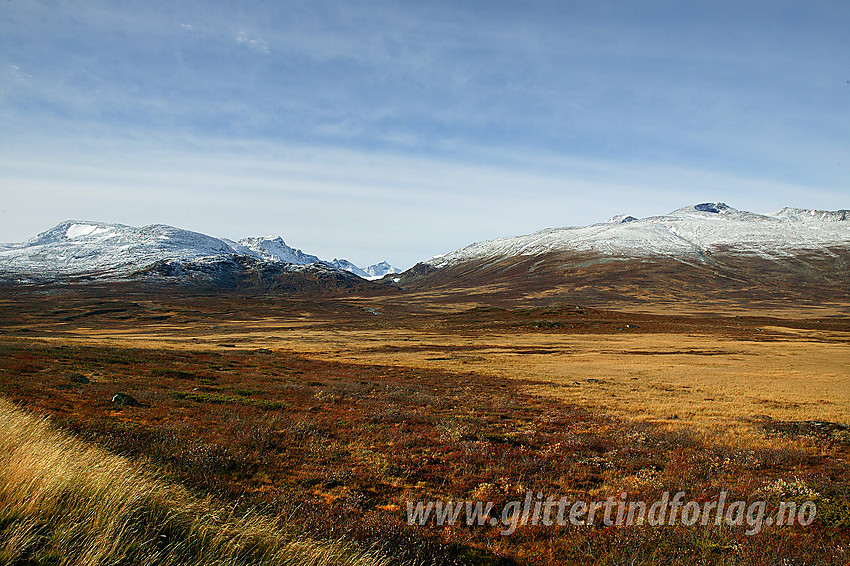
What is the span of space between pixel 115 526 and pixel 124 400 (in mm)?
14326

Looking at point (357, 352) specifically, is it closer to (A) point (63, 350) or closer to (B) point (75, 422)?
(A) point (63, 350)

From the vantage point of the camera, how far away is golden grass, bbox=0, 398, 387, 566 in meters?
4.43

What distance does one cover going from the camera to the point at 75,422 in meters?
11.9

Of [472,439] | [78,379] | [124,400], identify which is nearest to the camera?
[472,439]

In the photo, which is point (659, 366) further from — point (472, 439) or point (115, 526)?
point (115, 526)

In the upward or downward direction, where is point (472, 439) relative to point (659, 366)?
upward

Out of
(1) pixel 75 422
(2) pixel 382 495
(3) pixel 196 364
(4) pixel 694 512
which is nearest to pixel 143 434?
(1) pixel 75 422

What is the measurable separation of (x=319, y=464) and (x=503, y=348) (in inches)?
2191

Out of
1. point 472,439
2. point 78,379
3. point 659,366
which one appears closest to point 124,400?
point 78,379

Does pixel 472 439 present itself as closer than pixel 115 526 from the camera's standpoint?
No

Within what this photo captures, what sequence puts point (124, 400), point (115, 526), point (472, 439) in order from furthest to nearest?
point (124, 400) → point (472, 439) → point (115, 526)

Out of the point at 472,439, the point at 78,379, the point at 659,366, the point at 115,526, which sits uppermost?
the point at 115,526

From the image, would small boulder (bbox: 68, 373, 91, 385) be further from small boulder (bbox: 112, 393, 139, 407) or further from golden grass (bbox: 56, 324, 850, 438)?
golden grass (bbox: 56, 324, 850, 438)

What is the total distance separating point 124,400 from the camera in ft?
54.1
